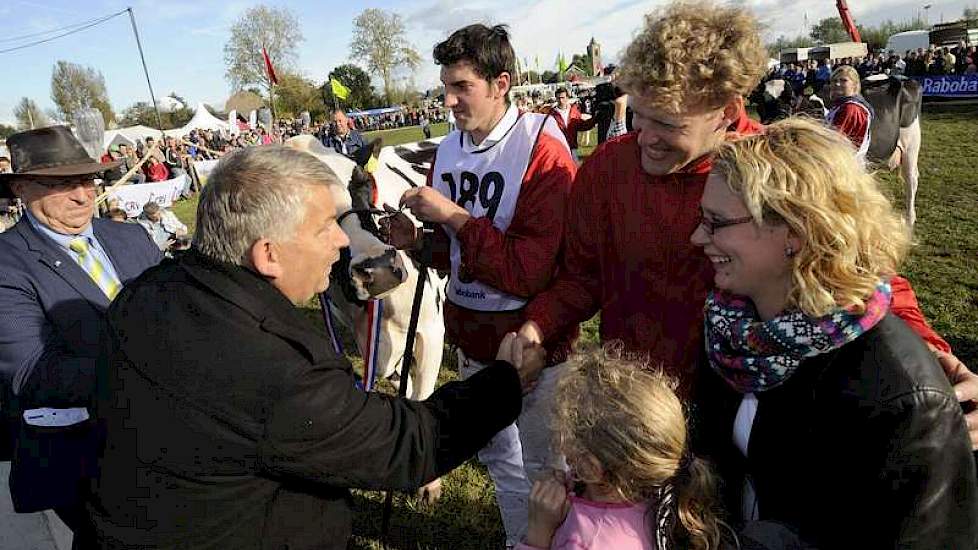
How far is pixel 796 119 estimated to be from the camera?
55.4 inches

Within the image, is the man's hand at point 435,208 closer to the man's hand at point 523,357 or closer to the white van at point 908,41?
the man's hand at point 523,357

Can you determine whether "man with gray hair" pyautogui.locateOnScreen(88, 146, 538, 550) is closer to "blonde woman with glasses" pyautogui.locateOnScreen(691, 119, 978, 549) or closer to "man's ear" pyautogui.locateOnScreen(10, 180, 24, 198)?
"blonde woman with glasses" pyautogui.locateOnScreen(691, 119, 978, 549)

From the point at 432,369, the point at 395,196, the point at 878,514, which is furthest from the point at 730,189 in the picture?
the point at 395,196

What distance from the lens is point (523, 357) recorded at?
1936 millimetres

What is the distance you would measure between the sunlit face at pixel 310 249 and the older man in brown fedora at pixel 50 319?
1.10m

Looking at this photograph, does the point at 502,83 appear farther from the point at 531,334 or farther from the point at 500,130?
the point at 531,334

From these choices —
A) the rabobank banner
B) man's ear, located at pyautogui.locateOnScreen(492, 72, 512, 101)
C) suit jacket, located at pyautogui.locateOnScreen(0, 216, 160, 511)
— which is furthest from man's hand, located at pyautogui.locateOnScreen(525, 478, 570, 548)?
the rabobank banner

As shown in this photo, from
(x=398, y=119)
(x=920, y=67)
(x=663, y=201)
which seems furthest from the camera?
(x=398, y=119)

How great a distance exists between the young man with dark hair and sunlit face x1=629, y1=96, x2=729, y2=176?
573 mm

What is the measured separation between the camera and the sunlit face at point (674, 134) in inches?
66.1

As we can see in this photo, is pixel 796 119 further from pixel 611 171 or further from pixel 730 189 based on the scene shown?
pixel 611 171

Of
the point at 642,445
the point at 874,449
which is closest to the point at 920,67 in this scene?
the point at 874,449

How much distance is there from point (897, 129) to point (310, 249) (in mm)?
7958

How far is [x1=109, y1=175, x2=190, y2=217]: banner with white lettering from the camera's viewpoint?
14320mm
